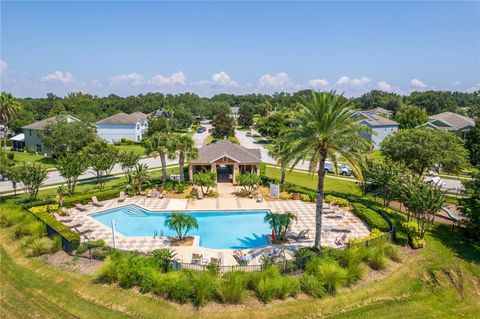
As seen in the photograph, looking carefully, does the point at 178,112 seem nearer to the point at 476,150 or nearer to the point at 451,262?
the point at 476,150

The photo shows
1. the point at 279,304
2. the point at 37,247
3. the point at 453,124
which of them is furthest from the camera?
the point at 453,124

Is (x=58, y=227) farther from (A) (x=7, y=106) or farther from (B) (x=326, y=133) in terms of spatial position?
(A) (x=7, y=106)

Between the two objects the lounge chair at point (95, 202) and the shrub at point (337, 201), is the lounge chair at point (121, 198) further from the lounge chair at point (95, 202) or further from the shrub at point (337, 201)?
the shrub at point (337, 201)

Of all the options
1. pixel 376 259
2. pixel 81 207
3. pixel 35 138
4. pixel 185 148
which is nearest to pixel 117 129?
pixel 35 138

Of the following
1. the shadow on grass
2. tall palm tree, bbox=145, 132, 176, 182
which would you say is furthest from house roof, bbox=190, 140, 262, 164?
the shadow on grass

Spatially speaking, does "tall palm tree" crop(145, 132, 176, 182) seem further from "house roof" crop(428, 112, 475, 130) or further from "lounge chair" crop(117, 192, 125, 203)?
"house roof" crop(428, 112, 475, 130)

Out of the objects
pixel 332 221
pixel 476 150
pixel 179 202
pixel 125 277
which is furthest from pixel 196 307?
pixel 476 150
